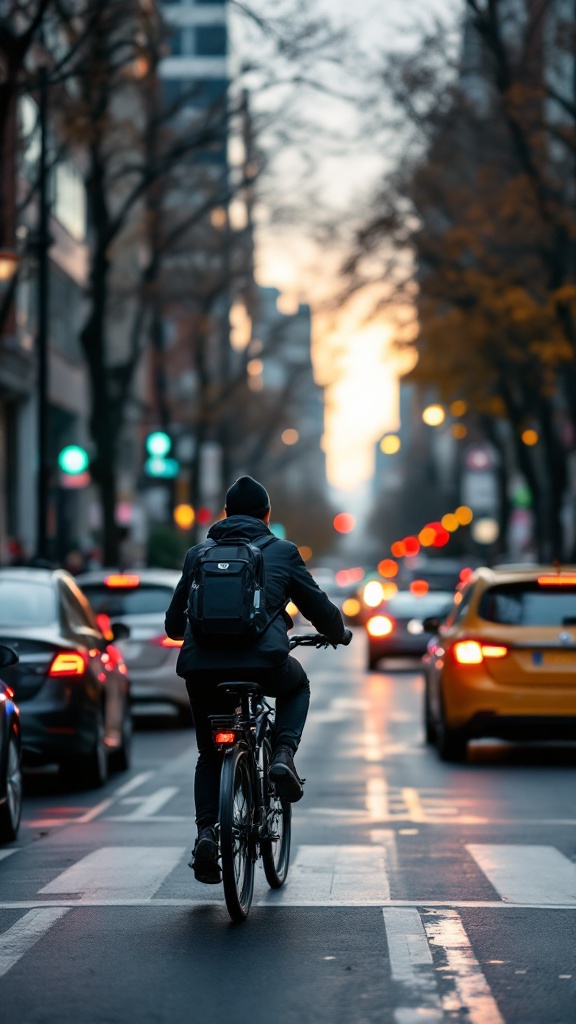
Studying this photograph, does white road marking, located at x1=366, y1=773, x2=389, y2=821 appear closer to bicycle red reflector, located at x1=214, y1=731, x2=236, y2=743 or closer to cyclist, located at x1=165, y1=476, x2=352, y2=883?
cyclist, located at x1=165, y1=476, x2=352, y2=883

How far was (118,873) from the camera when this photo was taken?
35.6 ft

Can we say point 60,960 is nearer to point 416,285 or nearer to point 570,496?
→ point 416,285

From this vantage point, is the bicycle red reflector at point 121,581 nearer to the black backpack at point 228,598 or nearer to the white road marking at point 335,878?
the white road marking at point 335,878

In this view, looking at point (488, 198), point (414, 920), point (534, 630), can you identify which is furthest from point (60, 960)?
point (488, 198)

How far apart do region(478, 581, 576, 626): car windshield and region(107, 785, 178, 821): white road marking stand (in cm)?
309

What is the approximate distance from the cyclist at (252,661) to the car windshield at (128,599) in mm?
12678

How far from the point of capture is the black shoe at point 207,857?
895cm

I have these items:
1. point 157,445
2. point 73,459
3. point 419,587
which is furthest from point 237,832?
point 419,587

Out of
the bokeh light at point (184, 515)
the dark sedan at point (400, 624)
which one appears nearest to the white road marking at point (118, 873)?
the dark sedan at point (400, 624)

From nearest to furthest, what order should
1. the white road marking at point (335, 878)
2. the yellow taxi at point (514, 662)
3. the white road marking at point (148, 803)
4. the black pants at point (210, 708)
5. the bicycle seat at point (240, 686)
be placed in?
the bicycle seat at point (240, 686), the black pants at point (210, 708), the white road marking at point (335, 878), the white road marking at point (148, 803), the yellow taxi at point (514, 662)

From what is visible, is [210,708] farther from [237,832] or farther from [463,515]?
[463,515]

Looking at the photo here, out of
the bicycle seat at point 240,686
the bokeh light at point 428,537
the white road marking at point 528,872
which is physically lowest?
the bokeh light at point 428,537

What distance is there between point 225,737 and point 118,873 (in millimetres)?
1984

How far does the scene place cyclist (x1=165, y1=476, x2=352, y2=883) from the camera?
9211mm
